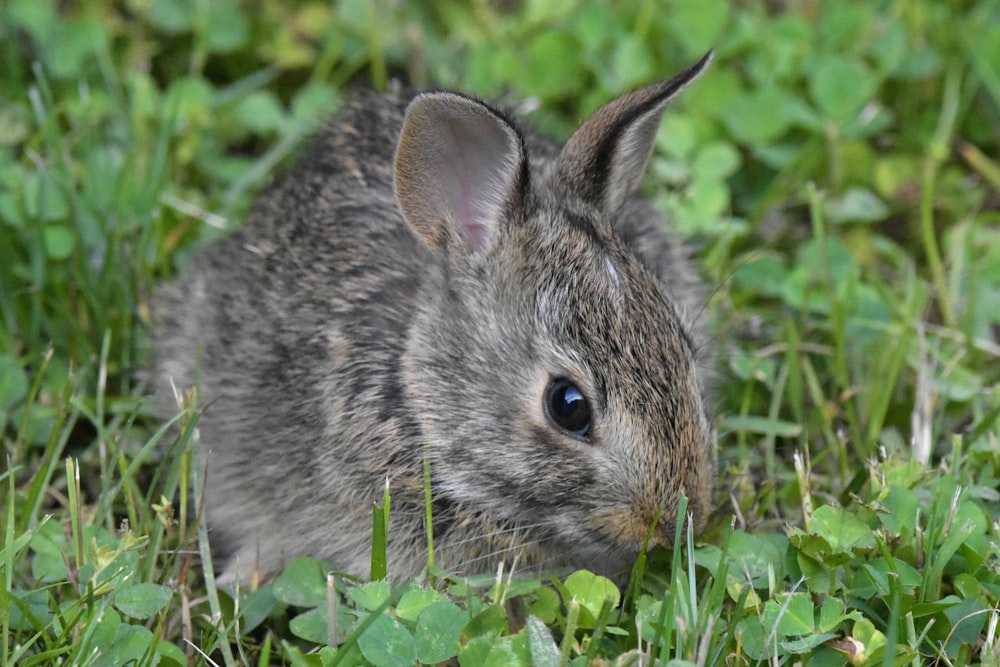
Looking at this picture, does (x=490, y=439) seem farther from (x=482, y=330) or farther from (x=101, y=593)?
(x=101, y=593)

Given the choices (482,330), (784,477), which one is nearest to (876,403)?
(784,477)

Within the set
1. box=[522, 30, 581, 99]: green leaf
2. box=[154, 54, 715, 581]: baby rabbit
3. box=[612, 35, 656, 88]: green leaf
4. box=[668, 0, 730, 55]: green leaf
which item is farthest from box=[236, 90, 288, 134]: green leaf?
box=[668, 0, 730, 55]: green leaf

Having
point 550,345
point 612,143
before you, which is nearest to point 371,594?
point 550,345

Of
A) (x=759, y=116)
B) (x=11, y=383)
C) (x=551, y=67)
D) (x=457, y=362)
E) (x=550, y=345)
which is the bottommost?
(x=11, y=383)

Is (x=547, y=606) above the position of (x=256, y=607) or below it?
above

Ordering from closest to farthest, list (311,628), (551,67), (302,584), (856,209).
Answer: (311,628) → (302,584) → (856,209) → (551,67)

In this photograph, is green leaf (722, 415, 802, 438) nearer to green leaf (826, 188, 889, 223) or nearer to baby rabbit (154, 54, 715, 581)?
baby rabbit (154, 54, 715, 581)

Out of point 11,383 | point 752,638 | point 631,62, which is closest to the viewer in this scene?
point 752,638

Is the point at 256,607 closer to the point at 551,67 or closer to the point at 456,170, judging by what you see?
the point at 456,170
